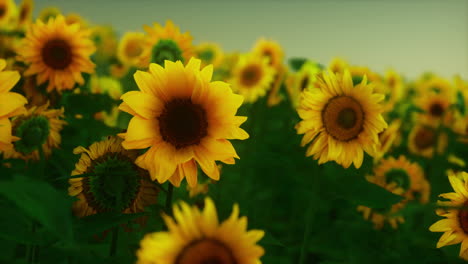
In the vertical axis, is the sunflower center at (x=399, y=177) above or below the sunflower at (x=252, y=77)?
below

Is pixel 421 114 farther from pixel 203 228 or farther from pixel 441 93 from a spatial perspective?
pixel 203 228

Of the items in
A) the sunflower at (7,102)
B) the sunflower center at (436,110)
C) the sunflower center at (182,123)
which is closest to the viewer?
the sunflower at (7,102)

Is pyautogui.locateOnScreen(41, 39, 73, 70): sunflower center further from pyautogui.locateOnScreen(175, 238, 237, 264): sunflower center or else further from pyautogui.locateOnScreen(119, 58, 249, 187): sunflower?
pyautogui.locateOnScreen(175, 238, 237, 264): sunflower center

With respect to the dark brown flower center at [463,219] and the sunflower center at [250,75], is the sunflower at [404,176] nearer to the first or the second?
the dark brown flower center at [463,219]

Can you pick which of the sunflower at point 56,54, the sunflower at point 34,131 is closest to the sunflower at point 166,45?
the sunflower at point 56,54

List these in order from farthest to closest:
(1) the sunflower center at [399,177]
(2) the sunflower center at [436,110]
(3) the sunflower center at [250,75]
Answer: (3) the sunflower center at [250,75] → (2) the sunflower center at [436,110] → (1) the sunflower center at [399,177]

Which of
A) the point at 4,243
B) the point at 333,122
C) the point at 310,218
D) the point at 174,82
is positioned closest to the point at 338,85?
the point at 333,122

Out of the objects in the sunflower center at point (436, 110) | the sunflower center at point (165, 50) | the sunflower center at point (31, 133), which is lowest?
the sunflower center at point (31, 133)
